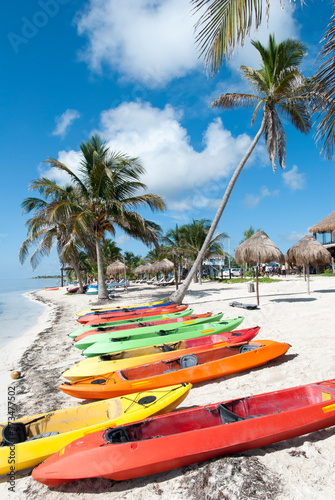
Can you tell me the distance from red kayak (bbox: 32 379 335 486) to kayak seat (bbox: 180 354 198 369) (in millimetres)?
1554

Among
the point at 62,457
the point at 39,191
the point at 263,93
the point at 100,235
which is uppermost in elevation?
the point at 263,93

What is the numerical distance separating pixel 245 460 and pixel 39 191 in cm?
1804

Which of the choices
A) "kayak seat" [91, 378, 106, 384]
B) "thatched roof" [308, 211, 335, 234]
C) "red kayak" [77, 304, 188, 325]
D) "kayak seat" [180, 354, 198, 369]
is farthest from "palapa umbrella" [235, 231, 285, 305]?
"thatched roof" [308, 211, 335, 234]

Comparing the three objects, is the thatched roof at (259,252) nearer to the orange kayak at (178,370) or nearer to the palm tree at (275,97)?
the palm tree at (275,97)

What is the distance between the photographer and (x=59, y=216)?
13.1 m

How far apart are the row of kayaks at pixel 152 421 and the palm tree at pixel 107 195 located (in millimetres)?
9689

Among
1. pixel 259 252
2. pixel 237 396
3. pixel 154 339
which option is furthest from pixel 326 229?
pixel 237 396

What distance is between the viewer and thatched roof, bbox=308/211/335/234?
67.0 ft

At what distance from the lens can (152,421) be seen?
2.53 meters

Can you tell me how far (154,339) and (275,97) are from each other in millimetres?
9585

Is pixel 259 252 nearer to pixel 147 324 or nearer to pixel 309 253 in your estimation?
pixel 309 253

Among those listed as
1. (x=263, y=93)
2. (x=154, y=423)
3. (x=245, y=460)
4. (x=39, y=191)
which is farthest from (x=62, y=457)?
(x=39, y=191)

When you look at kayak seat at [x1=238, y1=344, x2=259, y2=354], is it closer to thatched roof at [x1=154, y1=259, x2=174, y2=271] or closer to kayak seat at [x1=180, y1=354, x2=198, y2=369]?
kayak seat at [x1=180, y1=354, x2=198, y2=369]

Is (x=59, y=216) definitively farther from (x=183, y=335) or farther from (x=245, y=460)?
(x=245, y=460)
